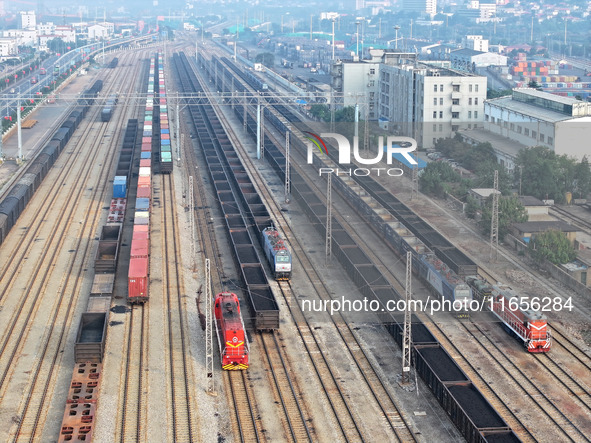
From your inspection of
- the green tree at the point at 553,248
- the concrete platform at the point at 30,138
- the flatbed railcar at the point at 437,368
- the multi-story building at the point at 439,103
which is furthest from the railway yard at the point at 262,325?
the multi-story building at the point at 439,103

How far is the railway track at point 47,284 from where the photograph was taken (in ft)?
124

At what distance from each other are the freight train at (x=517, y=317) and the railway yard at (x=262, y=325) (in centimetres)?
14

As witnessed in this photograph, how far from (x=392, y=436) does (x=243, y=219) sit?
30.8m

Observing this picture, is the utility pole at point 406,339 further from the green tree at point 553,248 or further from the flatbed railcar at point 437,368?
the green tree at point 553,248

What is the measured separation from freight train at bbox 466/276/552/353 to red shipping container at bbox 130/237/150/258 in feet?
64.0

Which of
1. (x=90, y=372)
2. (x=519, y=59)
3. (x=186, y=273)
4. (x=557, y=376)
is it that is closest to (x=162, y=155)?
(x=186, y=273)

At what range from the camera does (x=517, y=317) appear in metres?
43.4

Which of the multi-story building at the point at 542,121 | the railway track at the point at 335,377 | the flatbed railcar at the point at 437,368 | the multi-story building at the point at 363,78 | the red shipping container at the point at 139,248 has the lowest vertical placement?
the railway track at the point at 335,377

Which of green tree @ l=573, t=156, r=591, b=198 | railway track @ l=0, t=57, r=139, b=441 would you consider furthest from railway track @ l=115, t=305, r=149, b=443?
green tree @ l=573, t=156, r=591, b=198

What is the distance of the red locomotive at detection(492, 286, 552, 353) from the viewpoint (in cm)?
4219

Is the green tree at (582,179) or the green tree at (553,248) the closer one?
the green tree at (553,248)

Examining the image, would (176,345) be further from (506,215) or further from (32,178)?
(32,178)

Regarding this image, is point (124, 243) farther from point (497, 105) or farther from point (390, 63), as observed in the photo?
point (390, 63)

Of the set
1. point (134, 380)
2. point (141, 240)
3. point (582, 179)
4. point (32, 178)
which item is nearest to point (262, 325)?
point (134, 380)
